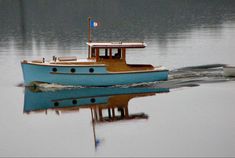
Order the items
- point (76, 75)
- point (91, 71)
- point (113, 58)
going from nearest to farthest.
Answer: point (91, 71) < point (76, 75) < point (113, 58)

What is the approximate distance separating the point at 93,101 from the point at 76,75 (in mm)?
3407

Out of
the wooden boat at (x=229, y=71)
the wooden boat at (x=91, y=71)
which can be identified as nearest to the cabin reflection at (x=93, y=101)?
the wooden boat at (x=91, y=71)

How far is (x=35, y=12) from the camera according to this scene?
113125mm

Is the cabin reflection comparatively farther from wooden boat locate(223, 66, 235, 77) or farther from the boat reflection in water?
wooden boat locate(223, 66, 235, 77)

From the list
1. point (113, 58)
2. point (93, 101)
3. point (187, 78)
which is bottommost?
point (93, 101)

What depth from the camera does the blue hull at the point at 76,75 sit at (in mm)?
43938

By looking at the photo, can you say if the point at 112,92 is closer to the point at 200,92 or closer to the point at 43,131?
the point at 200,92

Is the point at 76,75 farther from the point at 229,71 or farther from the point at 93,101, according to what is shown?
the point at 229,71

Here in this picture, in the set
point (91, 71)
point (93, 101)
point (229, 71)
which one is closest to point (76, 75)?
point (91, 71)

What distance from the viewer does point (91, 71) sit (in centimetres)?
4409

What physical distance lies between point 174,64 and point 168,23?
36.5 m

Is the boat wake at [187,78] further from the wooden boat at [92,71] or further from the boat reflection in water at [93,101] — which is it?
the boat reflection in water at [93,101]

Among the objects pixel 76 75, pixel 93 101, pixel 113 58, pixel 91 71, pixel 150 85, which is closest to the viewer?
pixel 93 101

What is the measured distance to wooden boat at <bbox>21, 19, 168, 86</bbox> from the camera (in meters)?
43.9
